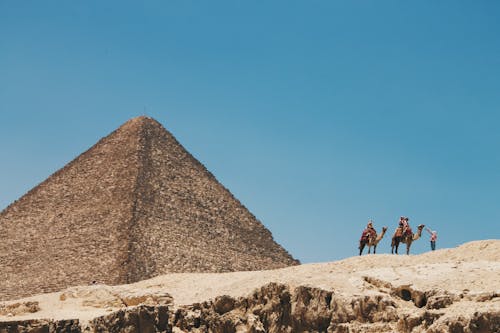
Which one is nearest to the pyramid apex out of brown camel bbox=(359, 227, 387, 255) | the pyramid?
the pyramid

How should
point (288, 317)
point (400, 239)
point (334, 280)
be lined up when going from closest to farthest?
point (288, 317) < point (334, 280) < point (400, 239)

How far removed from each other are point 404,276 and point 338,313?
143 cm

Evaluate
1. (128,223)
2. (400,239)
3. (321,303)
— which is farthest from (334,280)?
(128,223)

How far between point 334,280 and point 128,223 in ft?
300

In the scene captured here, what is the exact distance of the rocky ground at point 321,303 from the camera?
1808 cm

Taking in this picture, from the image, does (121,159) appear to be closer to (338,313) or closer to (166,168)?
(166,168)

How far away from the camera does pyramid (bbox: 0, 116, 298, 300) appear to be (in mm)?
104250

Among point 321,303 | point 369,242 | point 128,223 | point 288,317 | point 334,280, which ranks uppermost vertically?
point 128,223

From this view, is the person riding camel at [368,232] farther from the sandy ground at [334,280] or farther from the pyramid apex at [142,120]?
the pyramid apex at [142,120]

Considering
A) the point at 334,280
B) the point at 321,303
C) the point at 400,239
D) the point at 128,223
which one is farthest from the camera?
the point at 128,223

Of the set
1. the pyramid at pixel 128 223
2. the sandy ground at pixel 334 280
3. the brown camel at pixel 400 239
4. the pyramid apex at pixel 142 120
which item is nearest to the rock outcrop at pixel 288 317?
the sandy ground at pixel 334 280

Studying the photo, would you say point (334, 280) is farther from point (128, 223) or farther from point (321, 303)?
point (128, 223)

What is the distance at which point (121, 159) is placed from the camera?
127m

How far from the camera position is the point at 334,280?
20.1 metres
